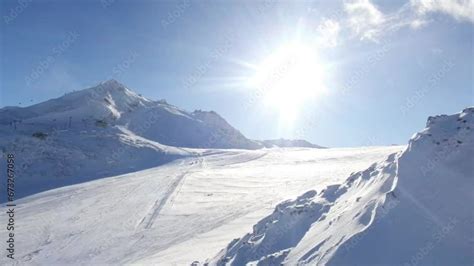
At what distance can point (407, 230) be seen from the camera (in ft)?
32.7

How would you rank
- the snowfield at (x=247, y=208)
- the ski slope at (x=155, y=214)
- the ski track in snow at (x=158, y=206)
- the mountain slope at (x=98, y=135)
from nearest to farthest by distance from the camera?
the snowfield at (x=247, y=208)
the ski slope at (x=155, y=214)
the ski track in snow at (x=158, y=206)
the mountain slope at (x=98, y=135)

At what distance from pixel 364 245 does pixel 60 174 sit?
4138cm

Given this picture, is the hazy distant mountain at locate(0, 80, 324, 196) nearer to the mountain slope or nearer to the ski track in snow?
the mountain slope

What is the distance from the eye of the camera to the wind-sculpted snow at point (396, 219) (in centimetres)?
959

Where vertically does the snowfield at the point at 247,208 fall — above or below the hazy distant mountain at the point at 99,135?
below

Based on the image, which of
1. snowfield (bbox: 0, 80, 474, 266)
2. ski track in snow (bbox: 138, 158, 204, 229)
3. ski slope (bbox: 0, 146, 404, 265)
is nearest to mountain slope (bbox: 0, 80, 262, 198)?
snowfield (bbox: 0, 80, 474, 266)

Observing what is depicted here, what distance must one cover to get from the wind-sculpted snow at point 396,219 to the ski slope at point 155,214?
12.6 ft

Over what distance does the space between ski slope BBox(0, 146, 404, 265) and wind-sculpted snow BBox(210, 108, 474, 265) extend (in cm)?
385

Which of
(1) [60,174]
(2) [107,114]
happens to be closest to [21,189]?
(1) [60,174]

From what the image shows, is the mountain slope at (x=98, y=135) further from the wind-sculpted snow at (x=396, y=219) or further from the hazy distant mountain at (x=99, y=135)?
the wind-sculpted snow at (x=396, y=219)

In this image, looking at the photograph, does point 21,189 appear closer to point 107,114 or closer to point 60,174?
point 60,174

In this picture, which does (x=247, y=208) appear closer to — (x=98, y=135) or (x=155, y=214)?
(x=155, y=214)

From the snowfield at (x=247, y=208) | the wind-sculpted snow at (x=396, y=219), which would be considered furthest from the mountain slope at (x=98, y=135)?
the wind-sculpted snow at (x=396, y=219)

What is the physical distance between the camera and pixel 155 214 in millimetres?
23859
